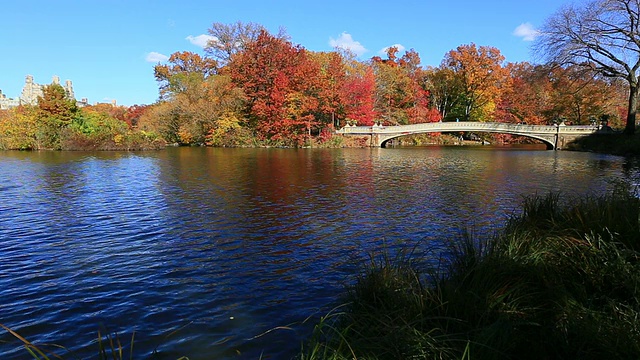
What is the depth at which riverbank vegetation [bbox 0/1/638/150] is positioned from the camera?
142ft

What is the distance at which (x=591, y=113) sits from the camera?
5084 centimetres

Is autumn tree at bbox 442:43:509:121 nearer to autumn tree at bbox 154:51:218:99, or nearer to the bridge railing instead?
the bridge railing

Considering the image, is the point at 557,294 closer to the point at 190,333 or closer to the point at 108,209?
the point at 190,333

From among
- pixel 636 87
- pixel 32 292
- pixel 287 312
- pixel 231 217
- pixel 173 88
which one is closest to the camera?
pixel 287 312

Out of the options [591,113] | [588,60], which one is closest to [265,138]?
[588,60]

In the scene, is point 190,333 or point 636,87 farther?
point 636,87

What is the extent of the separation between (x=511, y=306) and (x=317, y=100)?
154ft

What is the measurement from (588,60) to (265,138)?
3517 cm

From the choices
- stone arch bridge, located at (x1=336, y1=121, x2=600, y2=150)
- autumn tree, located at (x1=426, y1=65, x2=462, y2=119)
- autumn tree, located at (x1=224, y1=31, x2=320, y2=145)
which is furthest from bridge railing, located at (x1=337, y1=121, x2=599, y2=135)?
autumn tree, located at (x1=426, y1=65, x2=462, y2=119)

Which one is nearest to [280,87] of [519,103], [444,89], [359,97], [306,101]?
[306,101]

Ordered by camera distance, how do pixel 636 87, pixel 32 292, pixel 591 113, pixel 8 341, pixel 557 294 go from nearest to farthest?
pixel 557 294 < pixel 8 341 < pixel 32 292 < pixel 636 87 < pixel 591 113

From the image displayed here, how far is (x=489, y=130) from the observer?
156 feet

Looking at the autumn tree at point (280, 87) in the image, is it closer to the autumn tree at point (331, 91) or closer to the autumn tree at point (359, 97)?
the autumn tree at point (331, 91)

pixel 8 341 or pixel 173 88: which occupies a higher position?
pixel 173 88
